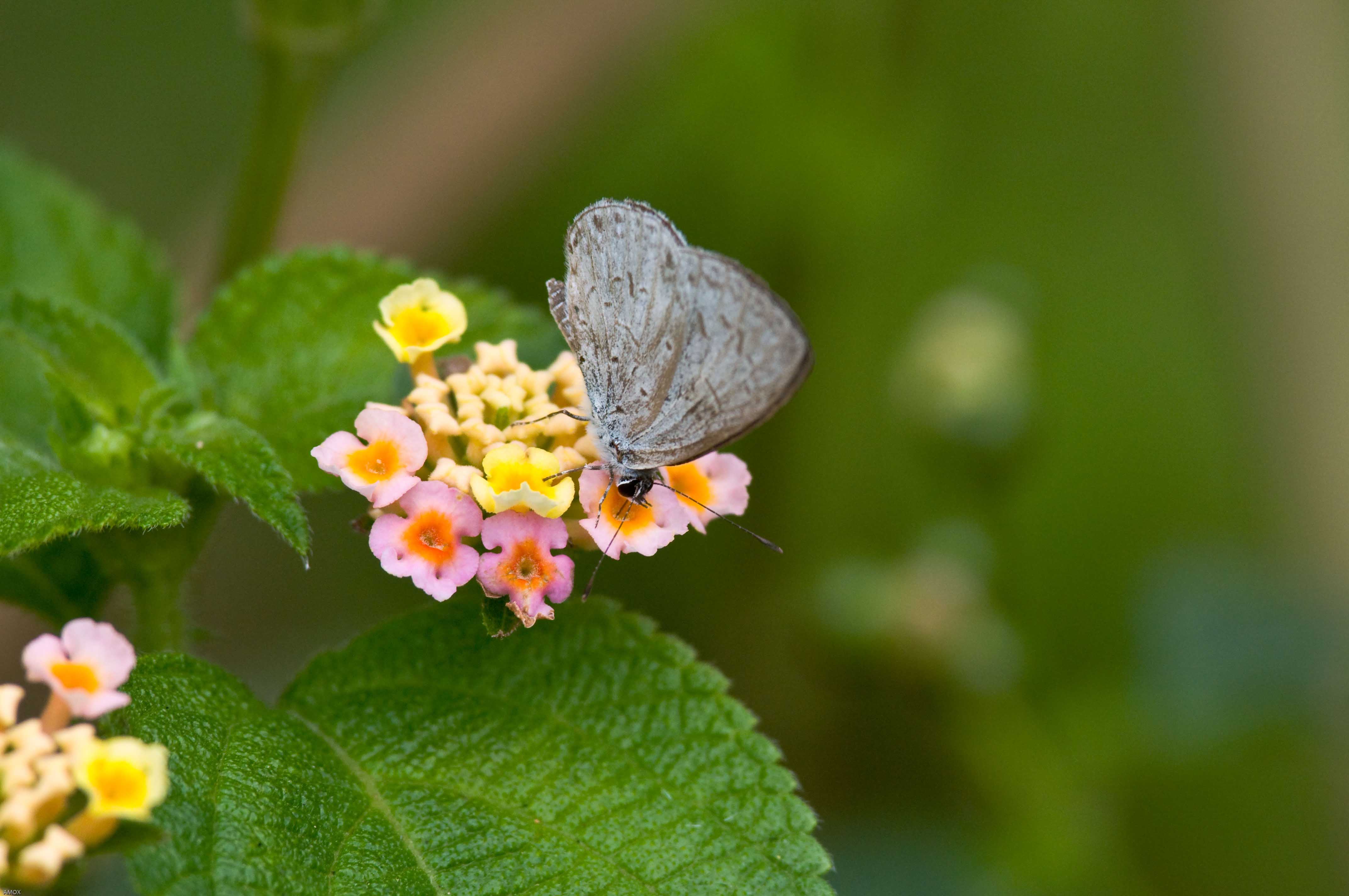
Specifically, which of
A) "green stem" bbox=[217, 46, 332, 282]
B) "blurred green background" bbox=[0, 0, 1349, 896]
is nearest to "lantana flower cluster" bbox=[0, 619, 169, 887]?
"green stem" bbox=[217, 46, 332, 282]

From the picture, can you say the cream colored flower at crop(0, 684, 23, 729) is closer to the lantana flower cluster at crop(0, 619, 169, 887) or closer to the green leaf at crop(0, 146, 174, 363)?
the lantana flower cluster at crop(0, 619, 169, 887)

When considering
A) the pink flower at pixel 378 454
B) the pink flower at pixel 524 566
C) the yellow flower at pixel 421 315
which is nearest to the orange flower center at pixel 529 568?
the pink flower at pixel 524 566

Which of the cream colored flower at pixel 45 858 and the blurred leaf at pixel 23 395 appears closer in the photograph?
the cream colored flower at pixel 45 858

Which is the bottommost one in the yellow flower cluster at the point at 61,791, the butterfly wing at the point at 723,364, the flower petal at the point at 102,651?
the yellow flower cluster at the point at 61,791

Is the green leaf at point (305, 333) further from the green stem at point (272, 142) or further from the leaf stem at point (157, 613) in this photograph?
the green stem at point (272, 142)

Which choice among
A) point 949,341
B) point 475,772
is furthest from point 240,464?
point 949,341

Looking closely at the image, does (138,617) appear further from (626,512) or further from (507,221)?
(507,221)
